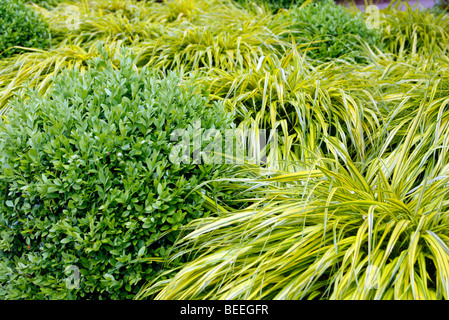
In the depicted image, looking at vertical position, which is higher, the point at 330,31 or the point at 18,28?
the point at 18,28

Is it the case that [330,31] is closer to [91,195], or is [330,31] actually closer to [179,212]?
[179,212]

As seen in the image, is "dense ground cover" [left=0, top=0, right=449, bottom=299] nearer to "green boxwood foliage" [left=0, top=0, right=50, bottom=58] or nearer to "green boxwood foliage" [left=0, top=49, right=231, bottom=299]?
"green boxwood foliage" [left=0, top=49, right=231, bottom=299]

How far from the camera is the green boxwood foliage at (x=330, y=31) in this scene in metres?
3.53

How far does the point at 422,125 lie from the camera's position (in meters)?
2.48

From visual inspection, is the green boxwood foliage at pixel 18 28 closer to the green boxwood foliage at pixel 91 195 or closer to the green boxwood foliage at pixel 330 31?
the green boxwood foliage at pixel 91 195

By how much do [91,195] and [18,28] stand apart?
264 cm

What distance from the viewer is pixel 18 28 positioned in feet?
11.9

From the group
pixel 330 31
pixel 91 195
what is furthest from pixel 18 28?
pixel 330 31

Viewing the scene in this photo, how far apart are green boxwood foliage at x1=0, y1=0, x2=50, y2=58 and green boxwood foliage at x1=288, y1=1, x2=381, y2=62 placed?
2414 mm

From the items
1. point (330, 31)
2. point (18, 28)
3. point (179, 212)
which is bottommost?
point (179, 212)
